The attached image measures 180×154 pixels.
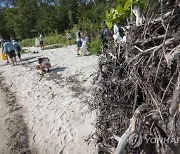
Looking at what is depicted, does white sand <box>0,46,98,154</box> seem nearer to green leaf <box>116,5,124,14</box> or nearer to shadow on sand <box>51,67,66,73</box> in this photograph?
shadow on sand <box>51,67,66,73</box>

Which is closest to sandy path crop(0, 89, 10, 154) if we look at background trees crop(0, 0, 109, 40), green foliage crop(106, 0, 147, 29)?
green foliage crop(106, 0, 147, 29)

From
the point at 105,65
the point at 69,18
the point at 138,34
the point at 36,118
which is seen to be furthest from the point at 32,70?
the point at 69,18

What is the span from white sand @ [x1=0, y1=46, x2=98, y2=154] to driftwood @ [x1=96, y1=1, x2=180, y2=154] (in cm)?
147

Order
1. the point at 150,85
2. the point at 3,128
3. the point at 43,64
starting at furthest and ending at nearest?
the point at 43,64 < the point at 3,128 < the point at 150,85

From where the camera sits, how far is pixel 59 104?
27.8 feet

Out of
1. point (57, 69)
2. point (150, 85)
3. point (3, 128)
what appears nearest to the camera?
point (150, 85)

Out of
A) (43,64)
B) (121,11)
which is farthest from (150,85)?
(43,64)

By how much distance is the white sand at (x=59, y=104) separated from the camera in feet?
21.3

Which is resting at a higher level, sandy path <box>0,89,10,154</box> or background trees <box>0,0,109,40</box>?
background trees <box>0,0,109,40</box>

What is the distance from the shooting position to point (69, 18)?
2859 centimetres

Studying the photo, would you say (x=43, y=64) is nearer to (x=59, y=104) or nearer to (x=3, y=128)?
(x=59, y=104)

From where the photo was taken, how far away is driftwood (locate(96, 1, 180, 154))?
2740 millimetres

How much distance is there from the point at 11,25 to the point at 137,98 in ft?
111

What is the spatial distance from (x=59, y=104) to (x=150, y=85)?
5.71m
